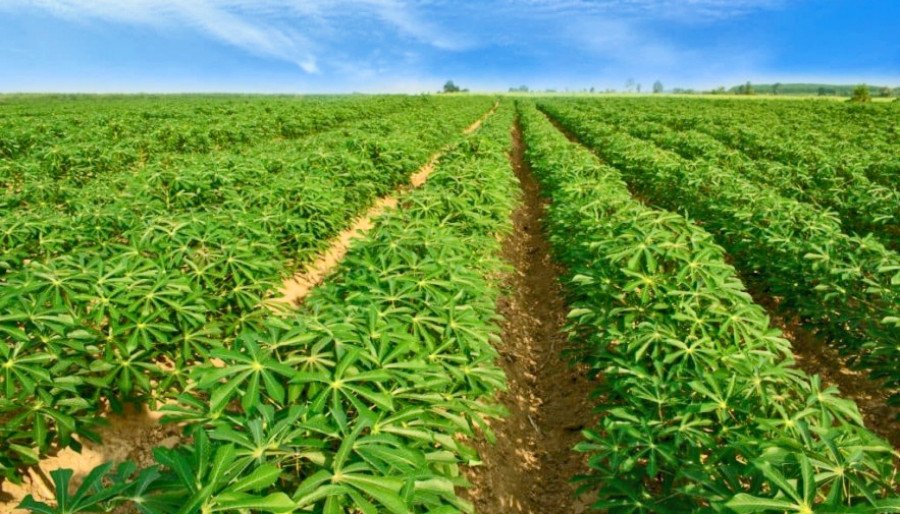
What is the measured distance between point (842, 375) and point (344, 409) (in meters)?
6.00

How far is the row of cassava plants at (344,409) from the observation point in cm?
149

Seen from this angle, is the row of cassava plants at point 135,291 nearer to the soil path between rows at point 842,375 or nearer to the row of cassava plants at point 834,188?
the soil path between rows at point 842,375

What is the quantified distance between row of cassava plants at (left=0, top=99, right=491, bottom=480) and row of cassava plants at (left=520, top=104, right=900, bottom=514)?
325 cm

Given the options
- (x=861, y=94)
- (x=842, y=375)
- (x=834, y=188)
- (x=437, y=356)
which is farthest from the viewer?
(x=861, y=94)

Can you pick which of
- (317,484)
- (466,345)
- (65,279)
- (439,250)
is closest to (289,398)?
(317,484)

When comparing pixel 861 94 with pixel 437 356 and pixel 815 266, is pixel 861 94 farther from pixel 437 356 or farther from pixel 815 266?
pixel 437 356

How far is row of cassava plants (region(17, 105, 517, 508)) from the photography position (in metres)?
1.49

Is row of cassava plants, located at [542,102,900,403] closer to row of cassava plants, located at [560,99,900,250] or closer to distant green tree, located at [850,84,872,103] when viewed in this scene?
row of cassava plants, located at [560,99,900,250]

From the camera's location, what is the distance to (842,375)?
5.25 m

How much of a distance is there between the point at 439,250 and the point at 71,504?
9.95 feet

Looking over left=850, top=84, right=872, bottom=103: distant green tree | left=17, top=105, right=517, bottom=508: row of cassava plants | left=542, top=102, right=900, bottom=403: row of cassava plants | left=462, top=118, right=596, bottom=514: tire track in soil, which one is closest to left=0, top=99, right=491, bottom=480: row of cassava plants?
left=17, top=105, right=517, bottom=508: row of cassava plants

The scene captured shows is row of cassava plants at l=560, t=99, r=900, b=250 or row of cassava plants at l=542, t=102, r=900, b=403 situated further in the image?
row of cassava plants at l=560, t=99, r=900, b=250

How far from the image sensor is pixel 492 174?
7273mm

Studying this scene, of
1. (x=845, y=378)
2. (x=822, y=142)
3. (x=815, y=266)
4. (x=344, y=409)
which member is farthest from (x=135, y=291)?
(x=822, y=142)
